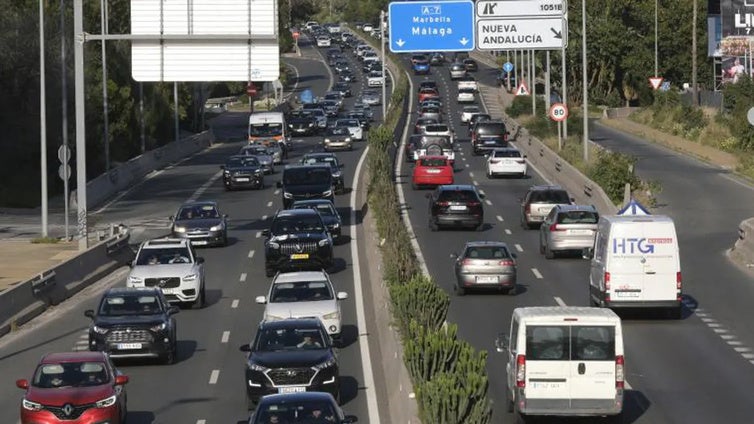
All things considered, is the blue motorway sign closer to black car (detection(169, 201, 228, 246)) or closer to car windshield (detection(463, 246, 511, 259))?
black car (detection(169, 201, 228, 246))

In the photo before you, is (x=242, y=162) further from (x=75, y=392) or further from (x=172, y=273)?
(x=75, y=392)

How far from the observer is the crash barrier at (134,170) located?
208 feet

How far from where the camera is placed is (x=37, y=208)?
224ft

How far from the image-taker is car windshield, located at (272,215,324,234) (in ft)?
134

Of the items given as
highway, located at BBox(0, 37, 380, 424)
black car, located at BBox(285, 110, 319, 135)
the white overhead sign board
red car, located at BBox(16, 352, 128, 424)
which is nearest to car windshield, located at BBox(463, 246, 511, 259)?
highway, located at BBox(0, 37, 380, 424)

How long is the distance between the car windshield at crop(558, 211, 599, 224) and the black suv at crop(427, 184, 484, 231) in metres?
6.31

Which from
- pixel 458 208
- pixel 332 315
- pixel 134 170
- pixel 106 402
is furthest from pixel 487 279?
pixel 134 170

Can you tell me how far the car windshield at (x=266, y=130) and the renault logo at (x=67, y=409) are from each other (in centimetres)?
6165

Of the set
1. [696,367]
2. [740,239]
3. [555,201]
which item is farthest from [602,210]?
[696,367]

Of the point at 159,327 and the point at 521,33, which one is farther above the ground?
the point at 521,33

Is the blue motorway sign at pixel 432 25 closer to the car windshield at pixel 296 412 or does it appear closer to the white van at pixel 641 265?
the white van at pixel 641 265

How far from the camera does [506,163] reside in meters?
66.0

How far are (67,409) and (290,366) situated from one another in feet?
12.3

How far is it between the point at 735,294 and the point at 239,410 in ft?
54.3
